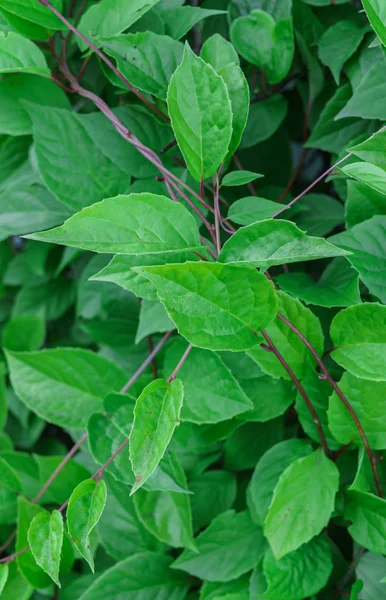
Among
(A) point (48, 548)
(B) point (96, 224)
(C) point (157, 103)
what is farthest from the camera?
(C) point (157, 103)

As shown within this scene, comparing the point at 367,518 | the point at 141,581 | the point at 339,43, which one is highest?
the point at 339,43

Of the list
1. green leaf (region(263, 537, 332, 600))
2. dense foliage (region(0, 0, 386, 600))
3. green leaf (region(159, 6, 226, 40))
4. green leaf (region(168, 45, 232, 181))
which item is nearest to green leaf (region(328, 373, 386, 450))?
dense foliage (region(0, 0, 386, 600))

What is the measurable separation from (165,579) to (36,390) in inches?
9.2

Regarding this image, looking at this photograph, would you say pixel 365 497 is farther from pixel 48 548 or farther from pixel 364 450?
pixel 48 548

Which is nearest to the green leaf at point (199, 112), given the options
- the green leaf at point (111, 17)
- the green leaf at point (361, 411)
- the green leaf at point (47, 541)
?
the green leaf at point (111, 17)

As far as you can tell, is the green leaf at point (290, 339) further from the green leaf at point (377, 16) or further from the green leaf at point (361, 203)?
the green leaf at point (377, 16)

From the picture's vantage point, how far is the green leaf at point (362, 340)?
0.43 m

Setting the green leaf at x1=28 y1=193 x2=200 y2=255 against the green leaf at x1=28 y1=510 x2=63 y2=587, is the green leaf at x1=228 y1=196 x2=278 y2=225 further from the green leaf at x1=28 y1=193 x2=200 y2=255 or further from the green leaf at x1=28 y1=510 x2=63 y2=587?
the green leaf at x1=28 y1=510 x2=63 y2=587

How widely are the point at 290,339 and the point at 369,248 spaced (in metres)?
0.10

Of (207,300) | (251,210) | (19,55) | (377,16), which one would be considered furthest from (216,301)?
(19,55)

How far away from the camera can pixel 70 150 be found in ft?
1.93

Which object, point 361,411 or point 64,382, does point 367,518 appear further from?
point 64,382

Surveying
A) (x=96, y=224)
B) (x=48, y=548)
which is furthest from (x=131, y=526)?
(x=96, y=224)

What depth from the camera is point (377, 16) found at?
0.40 meters
